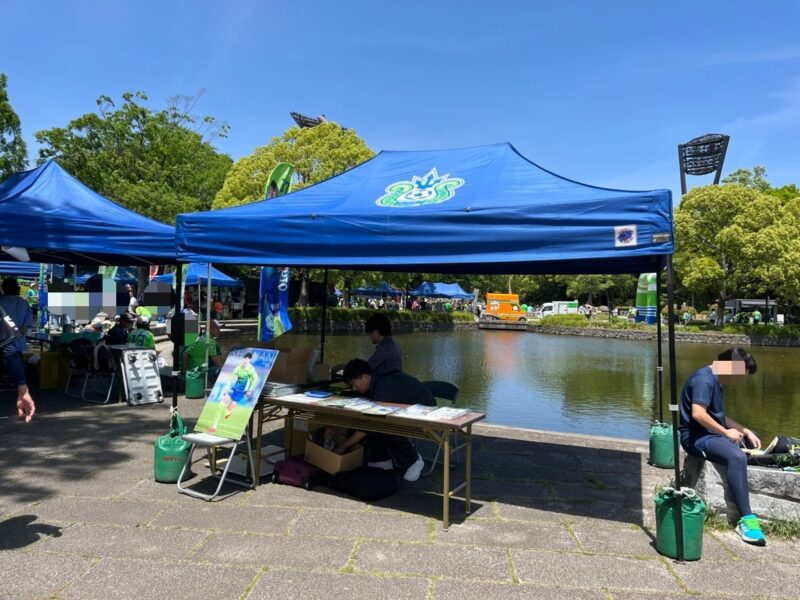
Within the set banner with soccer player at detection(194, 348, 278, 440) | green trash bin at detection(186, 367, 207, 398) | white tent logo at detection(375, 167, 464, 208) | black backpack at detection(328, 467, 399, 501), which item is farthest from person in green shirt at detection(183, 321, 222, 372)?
white tent logo at detection(375, 167, 464, 208)

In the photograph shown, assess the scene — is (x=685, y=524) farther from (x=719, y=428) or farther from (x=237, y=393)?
(x=237, y=393)

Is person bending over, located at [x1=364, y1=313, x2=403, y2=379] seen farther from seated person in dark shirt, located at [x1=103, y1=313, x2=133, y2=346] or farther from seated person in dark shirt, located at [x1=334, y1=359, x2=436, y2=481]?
seated person in dark shirt, located at [x1=103, y1=313, x2=133, y2=346]

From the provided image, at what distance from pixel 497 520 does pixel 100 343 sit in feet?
21.4

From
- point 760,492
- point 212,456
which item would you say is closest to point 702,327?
point 760,492

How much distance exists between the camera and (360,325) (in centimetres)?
2923

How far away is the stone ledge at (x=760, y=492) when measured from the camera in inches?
159

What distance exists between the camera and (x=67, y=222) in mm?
7004

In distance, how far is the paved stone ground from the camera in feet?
10.2

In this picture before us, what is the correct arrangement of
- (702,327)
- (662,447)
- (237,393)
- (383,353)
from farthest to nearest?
(702,327) < (662,447) < (383,353) < (237,393)

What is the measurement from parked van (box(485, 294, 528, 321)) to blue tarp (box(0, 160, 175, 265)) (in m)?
34.2

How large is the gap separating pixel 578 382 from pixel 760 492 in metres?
10.0

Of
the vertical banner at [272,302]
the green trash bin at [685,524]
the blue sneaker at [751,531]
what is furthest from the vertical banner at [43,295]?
the blue sneaker at [751,531]

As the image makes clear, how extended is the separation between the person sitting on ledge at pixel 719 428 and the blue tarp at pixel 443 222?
1.06 meters

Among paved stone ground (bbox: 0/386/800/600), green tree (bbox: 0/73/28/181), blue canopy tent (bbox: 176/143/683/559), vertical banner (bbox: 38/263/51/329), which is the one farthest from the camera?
green tree (bbox: 0/73/28/181)
